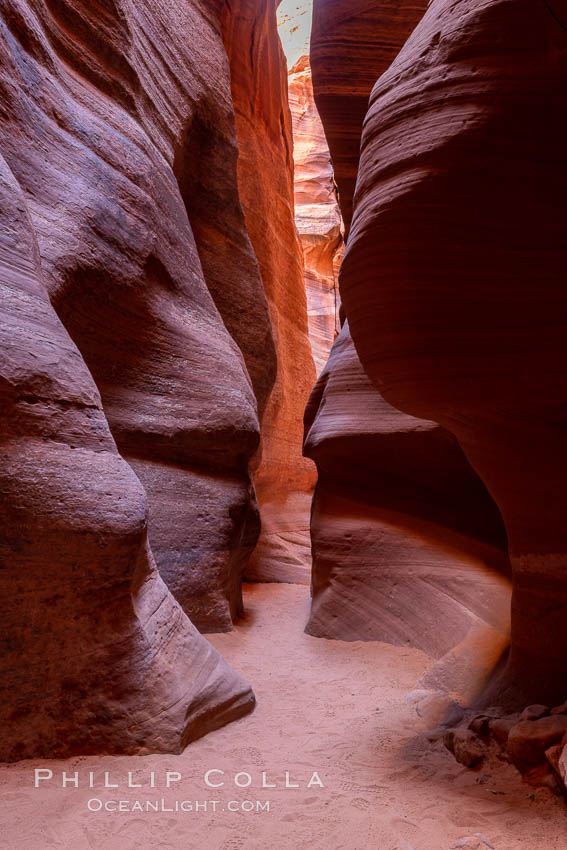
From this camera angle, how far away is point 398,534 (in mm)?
5426

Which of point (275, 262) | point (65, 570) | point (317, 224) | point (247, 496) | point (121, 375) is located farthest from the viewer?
point (317, 224)

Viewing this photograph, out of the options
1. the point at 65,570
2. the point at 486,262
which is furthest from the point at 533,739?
the point at 65,570

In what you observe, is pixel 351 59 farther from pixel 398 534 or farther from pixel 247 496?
pixel 398 534

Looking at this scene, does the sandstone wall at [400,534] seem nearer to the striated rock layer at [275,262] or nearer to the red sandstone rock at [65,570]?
the red sandstone rock at [65,570]

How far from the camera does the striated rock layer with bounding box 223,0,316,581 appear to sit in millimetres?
9258

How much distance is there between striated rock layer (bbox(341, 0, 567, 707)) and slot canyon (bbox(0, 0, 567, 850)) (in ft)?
0.04

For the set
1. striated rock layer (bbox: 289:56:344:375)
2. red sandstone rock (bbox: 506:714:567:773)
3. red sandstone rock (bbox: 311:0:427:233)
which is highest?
striated rock layer (bbox: 289:56:344:375)

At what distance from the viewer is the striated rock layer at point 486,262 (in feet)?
8.48

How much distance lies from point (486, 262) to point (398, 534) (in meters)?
3.13

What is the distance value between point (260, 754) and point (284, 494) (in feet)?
24.1

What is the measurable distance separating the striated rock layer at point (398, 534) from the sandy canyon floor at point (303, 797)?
116cm

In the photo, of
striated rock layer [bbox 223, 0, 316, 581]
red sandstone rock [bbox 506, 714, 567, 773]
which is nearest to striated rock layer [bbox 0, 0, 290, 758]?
red sandstone rock [bbox 506, 714, 567, 773]

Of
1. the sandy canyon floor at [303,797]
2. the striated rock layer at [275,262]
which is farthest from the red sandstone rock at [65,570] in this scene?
the striated rock layer at [275,262]

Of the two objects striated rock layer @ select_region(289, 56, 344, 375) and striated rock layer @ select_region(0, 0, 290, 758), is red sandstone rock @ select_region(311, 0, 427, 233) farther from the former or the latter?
striated rock layer @ select_region(289, 56, 344, 375)
